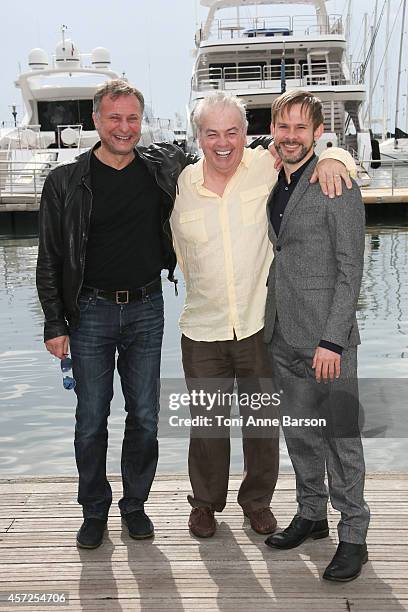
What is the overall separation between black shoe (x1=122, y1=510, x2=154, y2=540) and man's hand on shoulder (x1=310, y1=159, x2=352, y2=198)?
58.6 inches

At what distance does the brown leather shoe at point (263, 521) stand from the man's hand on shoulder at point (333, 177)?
1315 millimetres

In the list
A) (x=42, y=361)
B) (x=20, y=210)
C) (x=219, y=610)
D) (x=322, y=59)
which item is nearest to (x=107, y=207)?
(x=219, y=610)

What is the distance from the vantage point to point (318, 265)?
3.19 metres

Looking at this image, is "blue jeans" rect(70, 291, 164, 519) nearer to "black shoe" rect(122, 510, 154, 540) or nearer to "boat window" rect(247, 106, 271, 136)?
"black shoe" rect(122, 510, 154, 540)

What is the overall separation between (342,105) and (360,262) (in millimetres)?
26109

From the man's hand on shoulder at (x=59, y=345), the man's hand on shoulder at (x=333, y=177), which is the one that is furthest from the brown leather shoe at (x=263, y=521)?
the man's hand on shoulder at (x=333, y=177)

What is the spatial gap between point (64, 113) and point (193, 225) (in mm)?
28945

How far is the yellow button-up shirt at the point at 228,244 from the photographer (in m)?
3.44

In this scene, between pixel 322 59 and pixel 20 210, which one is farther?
pixel 322 59

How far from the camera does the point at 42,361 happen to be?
8586 millimetres

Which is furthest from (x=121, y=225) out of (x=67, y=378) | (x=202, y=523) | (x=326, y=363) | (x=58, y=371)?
(x=58, y=371)

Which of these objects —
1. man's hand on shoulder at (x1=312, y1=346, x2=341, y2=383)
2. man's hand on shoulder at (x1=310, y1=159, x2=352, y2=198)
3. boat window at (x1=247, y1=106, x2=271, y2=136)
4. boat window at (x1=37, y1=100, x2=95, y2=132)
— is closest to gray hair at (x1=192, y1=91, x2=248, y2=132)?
man's hand on shoulder at (x1=310, y1=159, x2=352, y2=198)

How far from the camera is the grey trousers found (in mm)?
3215

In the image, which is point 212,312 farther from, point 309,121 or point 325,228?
point 309,121
